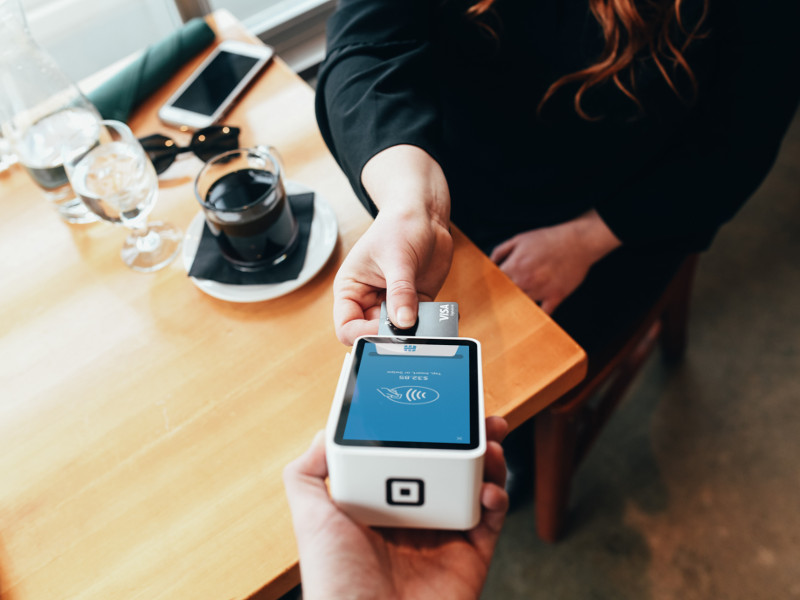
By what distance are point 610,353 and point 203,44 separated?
861 millimetres

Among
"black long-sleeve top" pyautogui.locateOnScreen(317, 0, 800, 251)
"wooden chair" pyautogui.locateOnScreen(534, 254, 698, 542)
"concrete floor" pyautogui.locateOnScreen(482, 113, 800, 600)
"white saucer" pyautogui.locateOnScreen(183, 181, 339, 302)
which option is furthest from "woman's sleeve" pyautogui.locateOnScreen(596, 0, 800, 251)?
"concrete floor" pyautogui.locateOnScreen(482, 113, 800, 600)

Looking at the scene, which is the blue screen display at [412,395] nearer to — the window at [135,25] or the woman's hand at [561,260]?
the woman's hand at [561,260]

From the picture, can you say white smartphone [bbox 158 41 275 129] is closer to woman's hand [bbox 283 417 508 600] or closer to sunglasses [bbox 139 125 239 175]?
sunglasses [bbox 139 125 239 175]

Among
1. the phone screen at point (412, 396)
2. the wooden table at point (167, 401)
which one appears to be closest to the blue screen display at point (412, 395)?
the phone screen at point (412, 396)

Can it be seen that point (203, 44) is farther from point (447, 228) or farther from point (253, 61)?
point (447, 228)

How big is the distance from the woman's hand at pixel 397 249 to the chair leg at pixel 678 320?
0.59 meters

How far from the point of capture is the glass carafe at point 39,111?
0.79 metres

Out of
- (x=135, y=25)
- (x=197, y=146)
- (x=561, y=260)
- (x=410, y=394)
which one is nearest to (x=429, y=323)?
(x=410, y=394)

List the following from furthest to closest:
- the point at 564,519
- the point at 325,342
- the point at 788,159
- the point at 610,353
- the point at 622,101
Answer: the point at 788,159, the point at 564,519, the point at 610,353, the point at 622,101, the point at 325,342

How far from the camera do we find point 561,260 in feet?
2.91

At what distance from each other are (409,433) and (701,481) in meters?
1.07

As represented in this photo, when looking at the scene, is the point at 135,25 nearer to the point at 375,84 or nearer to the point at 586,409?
the point at 375,84

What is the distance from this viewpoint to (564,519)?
123 cm

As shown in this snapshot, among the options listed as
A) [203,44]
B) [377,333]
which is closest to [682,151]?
[377,333]
